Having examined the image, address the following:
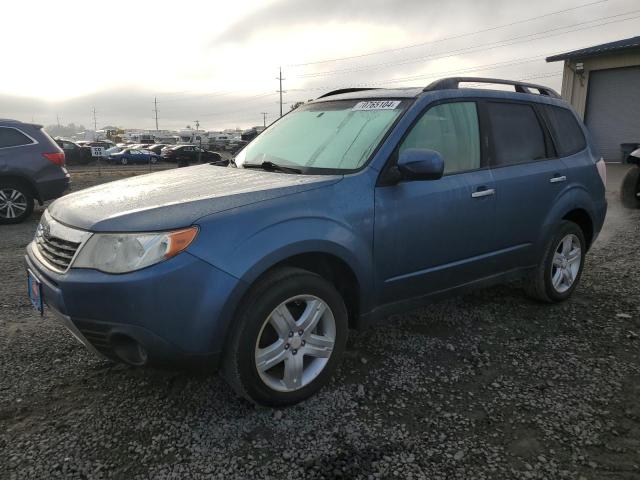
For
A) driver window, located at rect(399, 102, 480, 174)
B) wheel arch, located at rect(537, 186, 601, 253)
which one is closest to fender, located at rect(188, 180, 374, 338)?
driver window, located at rect(399, 102, 480, 174)

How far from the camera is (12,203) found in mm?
7887

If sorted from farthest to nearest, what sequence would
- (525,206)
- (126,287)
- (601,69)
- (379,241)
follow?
(601,69)
(525,206)
(379,241)
(126,287)

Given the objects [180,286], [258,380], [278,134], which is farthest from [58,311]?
[278,134]

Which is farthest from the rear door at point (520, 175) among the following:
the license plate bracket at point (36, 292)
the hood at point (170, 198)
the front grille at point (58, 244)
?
the license plate bracket at point (36, 292)

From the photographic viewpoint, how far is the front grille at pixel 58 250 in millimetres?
2354

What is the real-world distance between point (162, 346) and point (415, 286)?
155cm

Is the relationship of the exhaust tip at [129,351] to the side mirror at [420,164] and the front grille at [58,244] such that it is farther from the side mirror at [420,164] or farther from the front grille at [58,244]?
the side mirror at [420,164]

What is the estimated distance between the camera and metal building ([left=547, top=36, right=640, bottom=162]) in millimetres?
17234

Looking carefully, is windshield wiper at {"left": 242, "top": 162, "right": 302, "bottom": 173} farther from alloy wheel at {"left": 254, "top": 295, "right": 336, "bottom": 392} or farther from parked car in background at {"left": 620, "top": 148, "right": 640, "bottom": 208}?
parked car in background at {"left": 620, "top": 148, "right": 640, "bottom": 208}

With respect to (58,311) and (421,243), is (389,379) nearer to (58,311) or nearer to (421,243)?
(421,243)

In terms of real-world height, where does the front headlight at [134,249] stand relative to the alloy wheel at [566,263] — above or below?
above

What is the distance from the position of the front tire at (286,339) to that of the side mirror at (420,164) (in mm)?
764

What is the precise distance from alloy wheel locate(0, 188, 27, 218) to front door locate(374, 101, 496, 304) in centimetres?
733

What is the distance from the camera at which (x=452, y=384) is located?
285 cm
